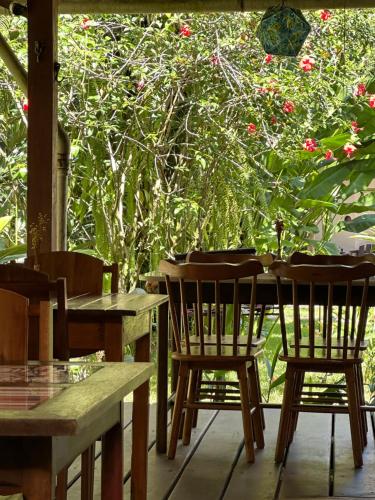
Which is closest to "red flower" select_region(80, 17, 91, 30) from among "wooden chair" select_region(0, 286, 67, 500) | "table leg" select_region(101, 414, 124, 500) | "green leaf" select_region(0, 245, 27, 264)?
"green leaf" select_region(0, 245, 27, 264)

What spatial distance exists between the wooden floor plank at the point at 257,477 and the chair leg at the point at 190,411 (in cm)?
27

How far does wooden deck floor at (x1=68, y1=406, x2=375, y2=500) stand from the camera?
12.2 feet

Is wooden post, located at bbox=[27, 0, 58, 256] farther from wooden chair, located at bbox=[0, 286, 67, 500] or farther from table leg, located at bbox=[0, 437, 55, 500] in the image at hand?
table leg, located at bbox=[0, 437, 55, 500]

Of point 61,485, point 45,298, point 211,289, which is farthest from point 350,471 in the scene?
point 45,298

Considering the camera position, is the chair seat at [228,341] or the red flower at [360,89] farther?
the red flower at [360,89]

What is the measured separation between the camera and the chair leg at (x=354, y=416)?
410 cm

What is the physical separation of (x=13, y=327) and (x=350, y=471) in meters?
2.20

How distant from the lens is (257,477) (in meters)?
3.94

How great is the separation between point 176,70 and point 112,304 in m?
3.65

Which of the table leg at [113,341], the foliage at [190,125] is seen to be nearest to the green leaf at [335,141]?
the foliage at [190,125]

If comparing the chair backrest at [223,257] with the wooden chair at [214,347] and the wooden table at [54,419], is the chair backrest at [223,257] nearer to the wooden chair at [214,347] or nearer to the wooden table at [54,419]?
the wooden chair at [214,347]

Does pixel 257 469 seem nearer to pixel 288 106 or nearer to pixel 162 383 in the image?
pixel 162 383

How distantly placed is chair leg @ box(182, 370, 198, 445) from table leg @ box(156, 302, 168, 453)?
10 centimetres

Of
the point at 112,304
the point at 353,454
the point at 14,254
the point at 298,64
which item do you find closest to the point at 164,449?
the point at 353,454
